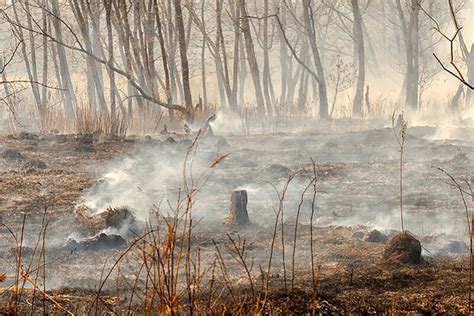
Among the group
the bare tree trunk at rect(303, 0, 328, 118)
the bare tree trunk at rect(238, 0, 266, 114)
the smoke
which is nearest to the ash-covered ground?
the smoke

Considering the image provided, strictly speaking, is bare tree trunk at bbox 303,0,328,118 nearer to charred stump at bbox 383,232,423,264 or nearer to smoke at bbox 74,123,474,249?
smoke at bbox 74,123,474,249

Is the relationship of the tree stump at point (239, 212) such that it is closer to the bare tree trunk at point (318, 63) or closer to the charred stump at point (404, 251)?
the charred stump at point (404, 251)

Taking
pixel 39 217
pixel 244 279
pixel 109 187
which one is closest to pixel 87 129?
pixel 109 187

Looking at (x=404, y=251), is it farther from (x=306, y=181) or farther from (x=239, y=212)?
(x=306, y=181)

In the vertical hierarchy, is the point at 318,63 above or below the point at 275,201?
above

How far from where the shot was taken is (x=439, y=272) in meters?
5.02

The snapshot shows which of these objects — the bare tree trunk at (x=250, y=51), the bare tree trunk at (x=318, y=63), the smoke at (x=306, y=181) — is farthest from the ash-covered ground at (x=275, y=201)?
the bare tree trunk at (x=318, y=63)

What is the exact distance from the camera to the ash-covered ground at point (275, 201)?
4973mm

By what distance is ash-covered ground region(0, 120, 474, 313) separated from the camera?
497cm

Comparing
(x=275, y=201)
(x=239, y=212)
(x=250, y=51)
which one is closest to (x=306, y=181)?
(x=275, y=201)

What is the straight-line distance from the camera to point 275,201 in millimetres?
8562

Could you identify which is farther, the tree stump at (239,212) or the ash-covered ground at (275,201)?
the tree stump at (239,212)

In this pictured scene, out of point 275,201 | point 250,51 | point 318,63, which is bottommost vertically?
point 275,201

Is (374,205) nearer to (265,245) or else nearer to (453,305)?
(265,245)
